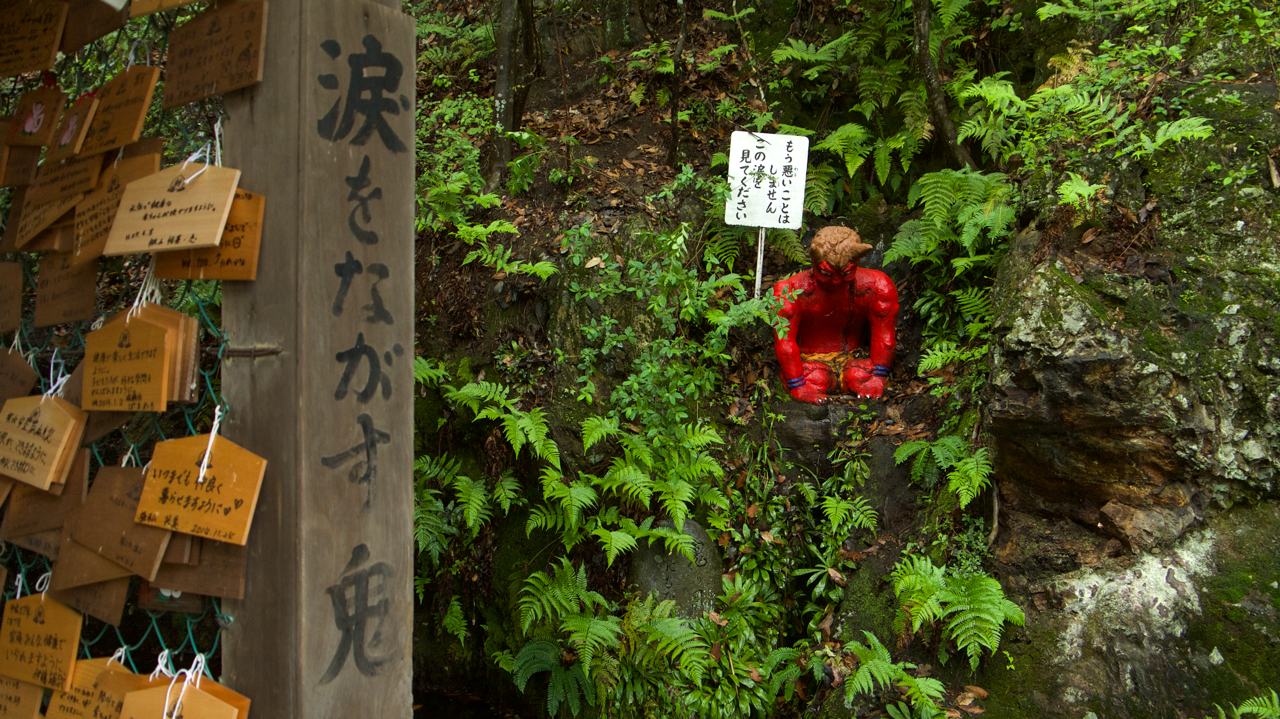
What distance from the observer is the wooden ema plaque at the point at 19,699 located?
2.64 meters

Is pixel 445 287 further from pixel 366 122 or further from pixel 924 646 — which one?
pixel 366 122

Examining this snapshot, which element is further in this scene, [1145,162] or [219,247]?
[1145,162]

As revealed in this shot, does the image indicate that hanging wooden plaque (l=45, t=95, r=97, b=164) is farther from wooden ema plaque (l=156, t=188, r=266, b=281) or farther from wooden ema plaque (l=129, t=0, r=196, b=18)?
wooden ema plaque (l=156, t=188, r=266, b=281)

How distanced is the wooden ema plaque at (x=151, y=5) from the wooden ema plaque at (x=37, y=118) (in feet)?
2.12

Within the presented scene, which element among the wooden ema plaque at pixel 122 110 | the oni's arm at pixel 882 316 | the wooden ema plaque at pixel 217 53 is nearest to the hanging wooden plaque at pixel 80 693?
the wooden ema plaque at pixel 122 110

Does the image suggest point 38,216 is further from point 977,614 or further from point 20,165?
point 977,614

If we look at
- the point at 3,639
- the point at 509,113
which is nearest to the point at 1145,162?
the point at 509,113

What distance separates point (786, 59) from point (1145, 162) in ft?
13.5

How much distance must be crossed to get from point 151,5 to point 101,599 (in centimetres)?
164

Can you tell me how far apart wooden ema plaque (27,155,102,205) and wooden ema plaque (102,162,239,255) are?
0.29 m

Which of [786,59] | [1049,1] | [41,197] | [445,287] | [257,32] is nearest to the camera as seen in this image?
[257,32]

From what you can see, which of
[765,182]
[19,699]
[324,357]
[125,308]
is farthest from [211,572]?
[765,182]

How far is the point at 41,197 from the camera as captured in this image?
2748 millimetres

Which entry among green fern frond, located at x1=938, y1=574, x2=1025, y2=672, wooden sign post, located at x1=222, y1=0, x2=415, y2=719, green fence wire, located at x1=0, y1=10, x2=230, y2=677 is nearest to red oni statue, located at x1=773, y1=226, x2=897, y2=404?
green fern frond, located at x1=938, y1=574, x2=1025, y2=672
